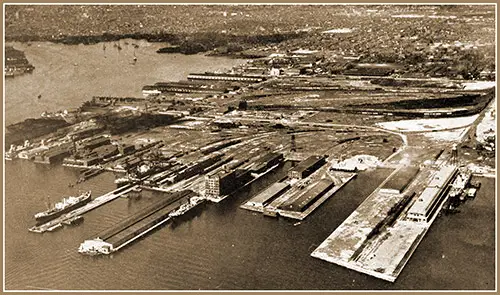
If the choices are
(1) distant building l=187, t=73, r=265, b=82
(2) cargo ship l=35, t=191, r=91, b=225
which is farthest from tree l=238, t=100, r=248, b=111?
(2) cargo ship l=35, t=191, r=91, b=225

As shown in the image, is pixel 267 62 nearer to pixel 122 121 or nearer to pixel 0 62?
pixel 122 121

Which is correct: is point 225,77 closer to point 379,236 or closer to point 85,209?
point 85,209

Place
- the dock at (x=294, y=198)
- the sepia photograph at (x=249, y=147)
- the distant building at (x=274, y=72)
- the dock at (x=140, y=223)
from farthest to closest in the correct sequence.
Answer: the distant building at (x=274, y=72) → the dock at (x=294, y=198) → the dock at (x=140, y=223) → the sepia photograph at (x=249, y=147)

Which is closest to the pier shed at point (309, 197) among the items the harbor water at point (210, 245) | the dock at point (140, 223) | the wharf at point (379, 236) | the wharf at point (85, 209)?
the harbor water at point (210, 245)

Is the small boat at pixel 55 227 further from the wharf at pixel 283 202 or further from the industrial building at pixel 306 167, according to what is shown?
the industrial building at pixel 306 167

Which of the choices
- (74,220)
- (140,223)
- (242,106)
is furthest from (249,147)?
(74,220)
